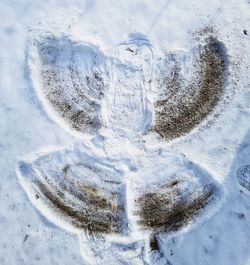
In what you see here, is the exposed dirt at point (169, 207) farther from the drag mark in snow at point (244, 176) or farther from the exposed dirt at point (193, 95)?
the exposed dirt at point (193, 95)

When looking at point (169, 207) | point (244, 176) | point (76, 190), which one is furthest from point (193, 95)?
point (76, 190)

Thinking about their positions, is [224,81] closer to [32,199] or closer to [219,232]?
[219,232]

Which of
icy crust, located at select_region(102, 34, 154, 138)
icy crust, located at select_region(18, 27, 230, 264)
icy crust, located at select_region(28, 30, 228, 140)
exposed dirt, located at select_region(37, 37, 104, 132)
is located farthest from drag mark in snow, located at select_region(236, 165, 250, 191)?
exposed dirt, located at select_region(37, 37, 104, 132)

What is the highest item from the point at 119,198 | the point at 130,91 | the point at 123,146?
the point at 130,91

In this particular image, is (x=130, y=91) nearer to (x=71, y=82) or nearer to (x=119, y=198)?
(x=71, y=82)

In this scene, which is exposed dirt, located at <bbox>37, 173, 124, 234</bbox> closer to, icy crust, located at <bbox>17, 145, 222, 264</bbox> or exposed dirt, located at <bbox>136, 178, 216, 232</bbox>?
icy crust, located at <bbox>17, 145, 222, 264</bbox>

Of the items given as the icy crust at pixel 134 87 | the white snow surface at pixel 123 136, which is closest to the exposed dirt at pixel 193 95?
the icy crust at pixel 134 87
